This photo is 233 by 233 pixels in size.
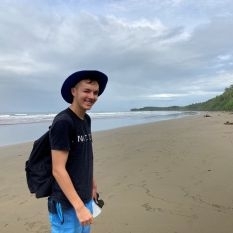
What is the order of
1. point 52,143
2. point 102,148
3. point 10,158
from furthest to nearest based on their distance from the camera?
point 102,148
point 10,158
point 52,143

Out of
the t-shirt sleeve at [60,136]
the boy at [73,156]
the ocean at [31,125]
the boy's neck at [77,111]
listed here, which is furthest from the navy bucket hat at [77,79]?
the ocean at [31,125]

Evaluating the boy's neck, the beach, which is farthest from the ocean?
the boy's neck

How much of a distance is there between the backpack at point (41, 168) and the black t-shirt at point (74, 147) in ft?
0.20

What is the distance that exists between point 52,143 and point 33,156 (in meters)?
0.25

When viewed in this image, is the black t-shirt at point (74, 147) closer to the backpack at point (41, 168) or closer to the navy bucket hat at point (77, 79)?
Result: the backpack at point (41, 168)

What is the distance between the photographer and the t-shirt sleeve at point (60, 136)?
2.37m

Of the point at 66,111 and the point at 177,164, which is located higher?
the point at 66,111

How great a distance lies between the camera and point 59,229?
2.57 m

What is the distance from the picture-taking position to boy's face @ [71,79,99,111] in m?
2.60

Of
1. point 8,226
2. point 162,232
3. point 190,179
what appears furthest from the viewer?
point 190,179

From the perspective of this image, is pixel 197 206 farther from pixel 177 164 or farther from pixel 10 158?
pixel 10 158

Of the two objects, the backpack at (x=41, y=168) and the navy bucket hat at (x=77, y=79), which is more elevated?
the navy bucket hat at (x=77, y=79)

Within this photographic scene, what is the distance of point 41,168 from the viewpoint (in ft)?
8.29

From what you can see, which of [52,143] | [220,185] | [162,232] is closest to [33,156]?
[52,143]
